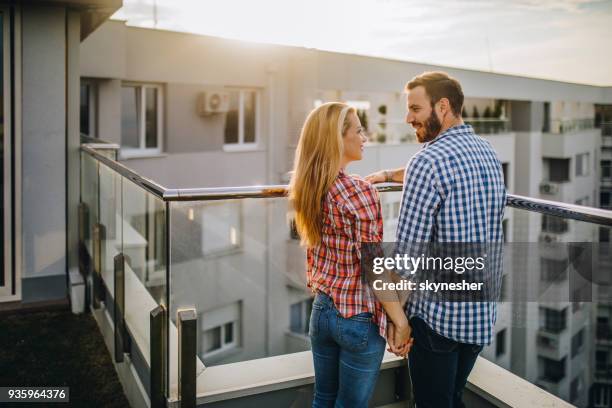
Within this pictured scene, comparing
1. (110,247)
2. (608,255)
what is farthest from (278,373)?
(110,247)

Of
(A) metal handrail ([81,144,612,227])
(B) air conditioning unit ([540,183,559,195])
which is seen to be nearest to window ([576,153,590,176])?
(B) air conditioning unit ([540,183,559,195])

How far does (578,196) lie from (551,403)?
113ft

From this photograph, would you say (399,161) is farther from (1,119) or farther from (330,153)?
(330,153)

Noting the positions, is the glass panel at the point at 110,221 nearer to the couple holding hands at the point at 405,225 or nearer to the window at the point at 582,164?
the couple holding hands at the point at 405,225

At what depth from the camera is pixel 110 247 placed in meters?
4.42

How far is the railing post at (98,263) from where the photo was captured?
15.6 feet

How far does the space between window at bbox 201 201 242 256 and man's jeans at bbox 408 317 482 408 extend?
11711mm

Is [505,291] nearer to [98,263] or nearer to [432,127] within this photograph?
[432,127]

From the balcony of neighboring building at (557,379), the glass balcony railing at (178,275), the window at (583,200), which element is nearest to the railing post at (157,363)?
the glass balcony railing at (178,275)

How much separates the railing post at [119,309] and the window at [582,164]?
107 ft

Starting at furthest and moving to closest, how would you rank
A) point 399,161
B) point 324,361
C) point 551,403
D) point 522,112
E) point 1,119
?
1. point 522,112
2. point 399,161
3. point 1,119
4. point 551,403
5. point 324,361

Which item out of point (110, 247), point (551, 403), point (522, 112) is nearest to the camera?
point (551, 403)

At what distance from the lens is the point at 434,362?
2125 millimetres

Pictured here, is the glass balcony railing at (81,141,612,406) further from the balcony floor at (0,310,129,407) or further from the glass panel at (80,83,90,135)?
the glass panel at (80,83,90,135)
